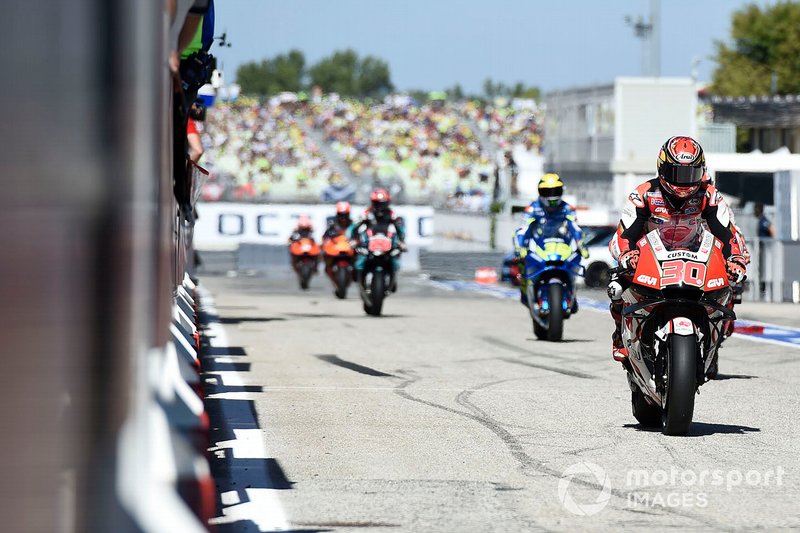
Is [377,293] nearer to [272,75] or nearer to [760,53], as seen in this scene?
[760,53]

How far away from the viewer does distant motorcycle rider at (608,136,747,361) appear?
9188 millimetres

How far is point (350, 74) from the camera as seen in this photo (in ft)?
568

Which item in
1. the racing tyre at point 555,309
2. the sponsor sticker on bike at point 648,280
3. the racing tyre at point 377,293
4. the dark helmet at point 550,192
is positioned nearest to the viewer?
the sponsor sticker on bike at point 648,280

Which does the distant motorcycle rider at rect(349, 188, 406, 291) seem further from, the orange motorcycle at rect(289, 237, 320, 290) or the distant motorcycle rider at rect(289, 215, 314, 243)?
the distant motorcycle rider at rect(289, 215, 314, 243)

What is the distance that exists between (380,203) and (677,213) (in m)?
14.0

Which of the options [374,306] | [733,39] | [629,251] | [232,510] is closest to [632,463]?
[629,251]

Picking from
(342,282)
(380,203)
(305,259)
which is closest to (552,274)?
(380,203)

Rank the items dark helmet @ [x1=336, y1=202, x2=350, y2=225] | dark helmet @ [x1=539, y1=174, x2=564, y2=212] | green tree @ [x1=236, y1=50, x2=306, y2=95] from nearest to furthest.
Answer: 1. dark helmet @ [x1=539, y1=174, x2=564, y2=212]
2. dark helmet @ [x1=336, y1=202, x2=350, y2=225]
3. green tree @ [x1=236, y1=50, x2=306, y2=95]

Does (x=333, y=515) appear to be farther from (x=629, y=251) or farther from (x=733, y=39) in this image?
(x=733, y=39)

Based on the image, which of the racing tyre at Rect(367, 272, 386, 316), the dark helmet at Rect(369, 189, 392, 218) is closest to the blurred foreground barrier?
the racing tyre at Rect(367, 272, 386, 316)

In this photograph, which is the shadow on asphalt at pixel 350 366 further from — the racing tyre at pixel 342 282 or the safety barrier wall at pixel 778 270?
the safety barrier wall at pixel 778 270

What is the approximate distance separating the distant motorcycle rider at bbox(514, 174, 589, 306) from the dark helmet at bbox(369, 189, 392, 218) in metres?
A: 5.69

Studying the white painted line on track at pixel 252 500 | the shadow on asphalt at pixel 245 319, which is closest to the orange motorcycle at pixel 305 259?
the shadow on asphalt at pixel 245 319

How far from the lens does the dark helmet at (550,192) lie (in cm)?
1727
